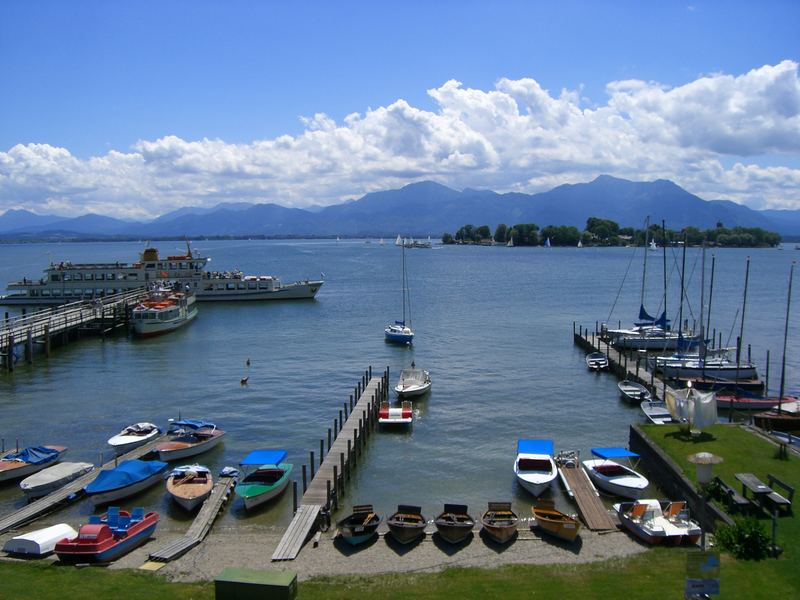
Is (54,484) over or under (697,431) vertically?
under

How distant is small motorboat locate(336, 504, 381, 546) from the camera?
22.9 m

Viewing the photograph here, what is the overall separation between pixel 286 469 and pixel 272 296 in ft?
261

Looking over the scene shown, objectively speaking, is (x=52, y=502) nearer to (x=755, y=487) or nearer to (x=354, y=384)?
(x=354, y=384)

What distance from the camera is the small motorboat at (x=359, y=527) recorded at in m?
22.9

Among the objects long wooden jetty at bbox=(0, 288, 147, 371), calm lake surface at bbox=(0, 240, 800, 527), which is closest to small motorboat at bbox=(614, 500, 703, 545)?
calm lake surface at bbox=(0, 240, 800, 527)

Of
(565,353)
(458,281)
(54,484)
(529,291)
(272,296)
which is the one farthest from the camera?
(458,281)

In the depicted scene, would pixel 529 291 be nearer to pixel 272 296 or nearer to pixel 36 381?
pixel 272 296

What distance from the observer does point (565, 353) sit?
204 feet

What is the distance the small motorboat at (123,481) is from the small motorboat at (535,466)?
659 inches

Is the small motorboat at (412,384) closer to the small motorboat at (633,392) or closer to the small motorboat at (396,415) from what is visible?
the small motorboat at (396,415)

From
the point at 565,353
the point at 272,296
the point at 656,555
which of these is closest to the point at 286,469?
the point at 656,555

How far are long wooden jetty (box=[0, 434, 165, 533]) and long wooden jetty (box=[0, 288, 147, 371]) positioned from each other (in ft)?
104

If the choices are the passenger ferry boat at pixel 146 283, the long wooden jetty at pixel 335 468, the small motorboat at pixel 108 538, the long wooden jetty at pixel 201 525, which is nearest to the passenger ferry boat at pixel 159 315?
the passenger ferry boat at pixel 146 283

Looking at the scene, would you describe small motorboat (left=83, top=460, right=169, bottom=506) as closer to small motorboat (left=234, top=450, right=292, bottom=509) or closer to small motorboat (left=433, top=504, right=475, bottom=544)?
small motorboat (left=234, top=450, right=292, bottom=509)
